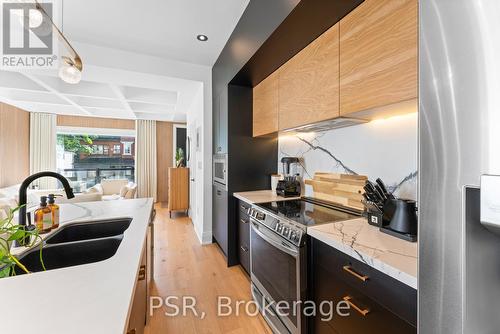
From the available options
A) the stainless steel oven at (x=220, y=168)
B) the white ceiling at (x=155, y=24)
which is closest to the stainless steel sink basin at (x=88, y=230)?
the stainless steel oven at (x=220, y=168)

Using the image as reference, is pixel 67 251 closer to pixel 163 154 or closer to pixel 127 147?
pixel 163 154

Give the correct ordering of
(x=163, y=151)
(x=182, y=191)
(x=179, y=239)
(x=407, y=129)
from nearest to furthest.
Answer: (x=407, y=129)
(x=179, y=239)
(x=182, y=191)
(x=163, y=151)

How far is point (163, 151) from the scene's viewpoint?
6219 mm

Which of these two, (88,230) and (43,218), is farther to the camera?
(88,230)

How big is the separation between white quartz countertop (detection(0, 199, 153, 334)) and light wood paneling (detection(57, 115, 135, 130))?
20.3ft

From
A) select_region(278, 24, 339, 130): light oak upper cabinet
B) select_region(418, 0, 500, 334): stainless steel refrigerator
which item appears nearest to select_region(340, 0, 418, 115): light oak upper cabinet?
select_region(278, 24, 339, 130): light oak upper cabinet

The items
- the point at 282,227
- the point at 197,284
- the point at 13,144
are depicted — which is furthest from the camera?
the point at 13,144

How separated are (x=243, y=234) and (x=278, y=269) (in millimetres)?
806

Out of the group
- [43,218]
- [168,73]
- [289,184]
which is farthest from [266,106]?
[43,218]

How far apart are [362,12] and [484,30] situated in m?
0.94

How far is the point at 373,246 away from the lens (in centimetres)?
91

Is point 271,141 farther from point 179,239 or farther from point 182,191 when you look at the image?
point 182,191

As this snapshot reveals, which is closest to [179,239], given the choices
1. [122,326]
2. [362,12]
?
[122,326]

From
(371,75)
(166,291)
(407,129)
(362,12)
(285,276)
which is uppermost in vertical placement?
(362,12)
